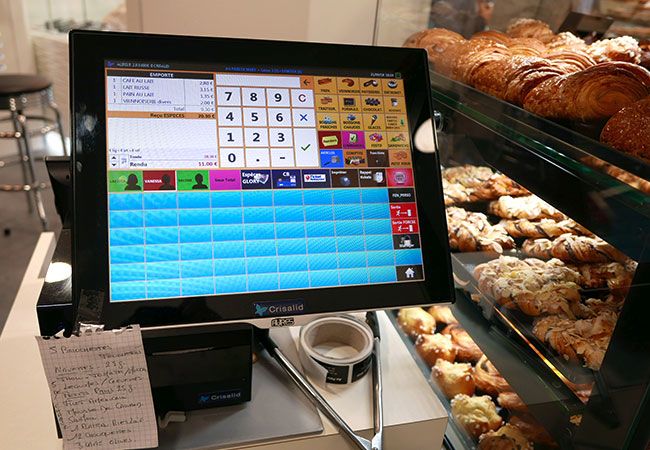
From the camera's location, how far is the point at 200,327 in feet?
2.22

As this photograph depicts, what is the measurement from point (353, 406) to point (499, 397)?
406mm

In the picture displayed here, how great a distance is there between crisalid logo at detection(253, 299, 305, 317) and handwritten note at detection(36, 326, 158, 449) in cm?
16

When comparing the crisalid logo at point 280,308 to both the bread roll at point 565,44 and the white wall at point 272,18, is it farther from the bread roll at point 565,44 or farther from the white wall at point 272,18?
the white wall at point 272,18

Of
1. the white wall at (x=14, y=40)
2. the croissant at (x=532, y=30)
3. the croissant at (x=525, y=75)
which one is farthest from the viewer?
the white wall at (x=14, y=40)

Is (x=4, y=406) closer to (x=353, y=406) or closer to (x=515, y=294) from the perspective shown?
(x=353, y=406)

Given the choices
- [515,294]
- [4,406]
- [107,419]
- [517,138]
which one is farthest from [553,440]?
[4,406]

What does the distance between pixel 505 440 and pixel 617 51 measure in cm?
84

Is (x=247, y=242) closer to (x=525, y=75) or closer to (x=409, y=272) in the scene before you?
(x=409, y=272)

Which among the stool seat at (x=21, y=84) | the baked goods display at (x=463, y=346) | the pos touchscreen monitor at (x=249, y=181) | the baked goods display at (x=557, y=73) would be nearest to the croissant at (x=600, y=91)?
the baked goods display at (x=557, y=73)

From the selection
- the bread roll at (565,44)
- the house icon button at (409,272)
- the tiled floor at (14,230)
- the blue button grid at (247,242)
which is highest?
the bread roll at (565,44)

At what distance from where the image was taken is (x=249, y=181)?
70cm

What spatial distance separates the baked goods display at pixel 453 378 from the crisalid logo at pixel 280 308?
1.66 ft

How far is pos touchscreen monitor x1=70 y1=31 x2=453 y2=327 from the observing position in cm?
65

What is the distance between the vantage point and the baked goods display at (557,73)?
0.74 m
